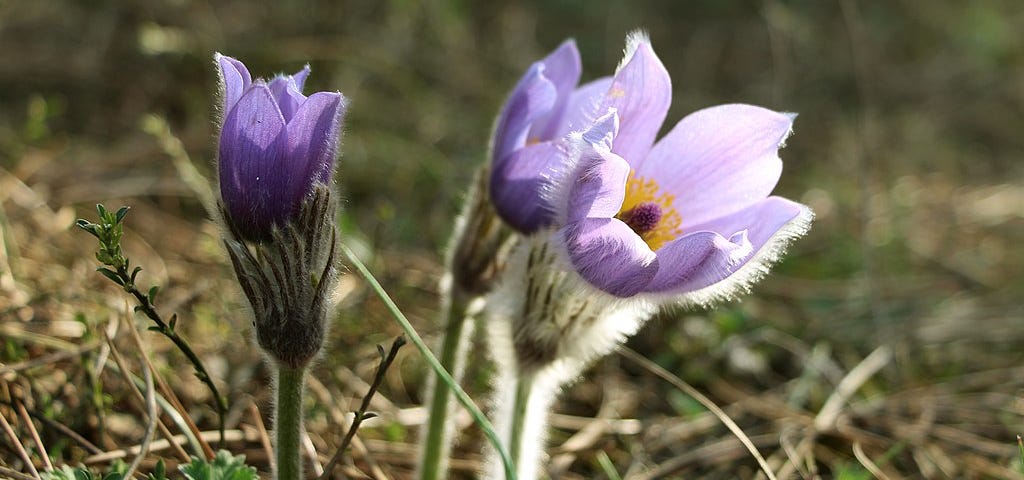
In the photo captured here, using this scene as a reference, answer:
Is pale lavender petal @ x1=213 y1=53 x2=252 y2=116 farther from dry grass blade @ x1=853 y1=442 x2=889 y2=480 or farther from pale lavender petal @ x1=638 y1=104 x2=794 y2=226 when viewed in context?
dry grass blade @ x1=853 y1=442 x2=889 y2=480

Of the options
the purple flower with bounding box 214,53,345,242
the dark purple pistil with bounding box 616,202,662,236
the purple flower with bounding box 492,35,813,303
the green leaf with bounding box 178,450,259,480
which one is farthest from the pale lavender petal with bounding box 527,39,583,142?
the green leaf with bounding box 178,450,259,480

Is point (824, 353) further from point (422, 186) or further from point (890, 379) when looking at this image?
point (422, 186)

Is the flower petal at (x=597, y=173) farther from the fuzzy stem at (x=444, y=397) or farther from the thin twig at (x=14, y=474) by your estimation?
the thin twig at (x=14, y=474)

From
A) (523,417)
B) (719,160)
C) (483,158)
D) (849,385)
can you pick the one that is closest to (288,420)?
(523,417)

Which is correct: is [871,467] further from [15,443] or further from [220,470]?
[15,443]

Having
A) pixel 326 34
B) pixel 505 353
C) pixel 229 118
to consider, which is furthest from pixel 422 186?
pixel 229 118
